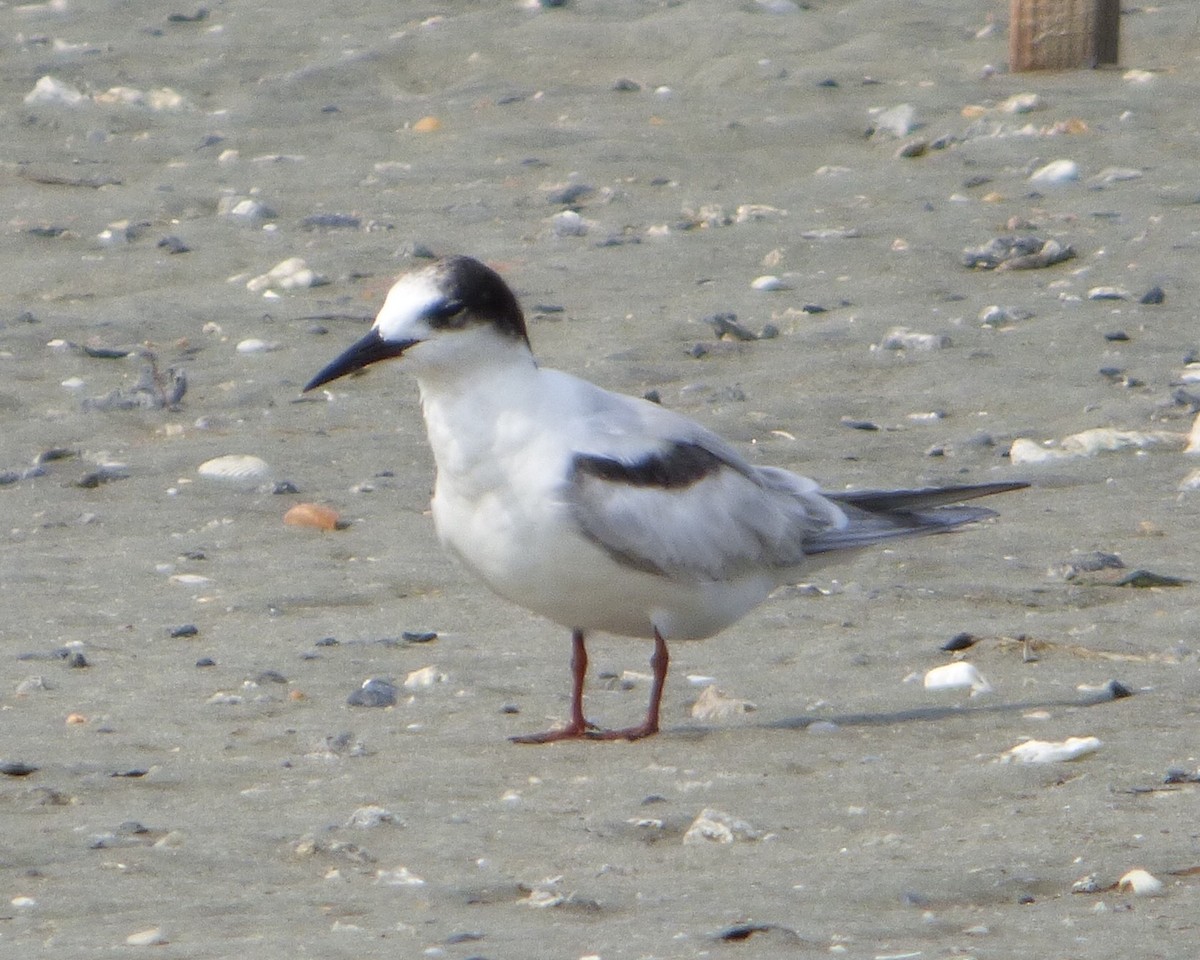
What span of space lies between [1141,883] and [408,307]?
5.77 feet

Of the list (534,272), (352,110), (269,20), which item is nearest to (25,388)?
(534,272)

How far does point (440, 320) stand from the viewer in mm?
3926

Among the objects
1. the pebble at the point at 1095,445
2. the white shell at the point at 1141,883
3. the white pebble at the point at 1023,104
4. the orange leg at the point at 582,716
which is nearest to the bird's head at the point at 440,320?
the orange leg at the point at 582,716

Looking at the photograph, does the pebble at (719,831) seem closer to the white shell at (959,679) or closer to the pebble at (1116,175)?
the white shell at (959,679)

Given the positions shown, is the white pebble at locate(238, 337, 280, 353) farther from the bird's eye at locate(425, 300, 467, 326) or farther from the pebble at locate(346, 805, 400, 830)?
the pebble at locate(346, 805, 400, 830)

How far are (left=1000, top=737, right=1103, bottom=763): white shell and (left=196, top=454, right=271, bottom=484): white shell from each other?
267 cm

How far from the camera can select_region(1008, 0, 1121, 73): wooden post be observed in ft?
30.7

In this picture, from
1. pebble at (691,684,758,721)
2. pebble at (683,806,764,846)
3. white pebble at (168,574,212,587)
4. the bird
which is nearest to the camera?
pebble at (683,806,764,846)

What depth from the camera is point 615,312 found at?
7102 millimetres

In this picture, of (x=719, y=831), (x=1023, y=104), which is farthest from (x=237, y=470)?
(x=1023, y=104)

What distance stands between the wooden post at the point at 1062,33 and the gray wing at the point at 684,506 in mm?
5495

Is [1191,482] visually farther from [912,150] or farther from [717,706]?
[912,150]

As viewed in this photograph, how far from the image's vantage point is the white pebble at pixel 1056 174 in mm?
8070

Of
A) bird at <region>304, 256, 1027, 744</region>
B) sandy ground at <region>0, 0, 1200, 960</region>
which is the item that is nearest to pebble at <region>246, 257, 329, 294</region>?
sandy ground at <region>0, 0, 1200, 960</region>
